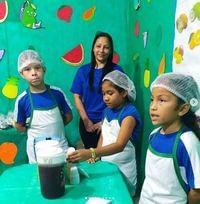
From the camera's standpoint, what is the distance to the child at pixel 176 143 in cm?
128

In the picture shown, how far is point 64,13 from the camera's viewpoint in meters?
3.33

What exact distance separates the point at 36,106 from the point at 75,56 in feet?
4.05

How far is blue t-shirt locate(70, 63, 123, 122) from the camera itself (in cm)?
266

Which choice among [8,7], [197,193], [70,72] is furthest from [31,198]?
[8,7]

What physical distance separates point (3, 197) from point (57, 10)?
239 centimetres

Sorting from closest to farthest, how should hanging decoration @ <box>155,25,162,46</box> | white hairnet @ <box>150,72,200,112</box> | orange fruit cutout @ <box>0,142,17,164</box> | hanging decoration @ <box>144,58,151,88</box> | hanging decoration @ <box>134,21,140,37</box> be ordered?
white hairnet @ <box>150,72,200,112</box>, hanging decoration @ <box>155,25,162,46</box>, hanging decoration @ <box>144,58,151,88</box>, hanging decoration @ <box>134,21,140,37</box>, orange fruit cutout @ <box>0,142,17,164</box>

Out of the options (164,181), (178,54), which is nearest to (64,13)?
(178,54)

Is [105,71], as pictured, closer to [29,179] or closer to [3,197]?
[29,179]

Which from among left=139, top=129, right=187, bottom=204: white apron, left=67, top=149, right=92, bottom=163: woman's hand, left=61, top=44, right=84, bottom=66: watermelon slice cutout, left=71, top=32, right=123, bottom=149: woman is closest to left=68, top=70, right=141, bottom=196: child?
left=67, top=149, right=92, bottom=163: woman's hand

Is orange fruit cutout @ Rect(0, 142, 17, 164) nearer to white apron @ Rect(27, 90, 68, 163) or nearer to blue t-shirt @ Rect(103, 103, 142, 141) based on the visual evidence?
white apron @ Rect(27, 90, 68, 163)

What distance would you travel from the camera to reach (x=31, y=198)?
130cm

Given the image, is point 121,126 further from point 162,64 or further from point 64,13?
point 64,13

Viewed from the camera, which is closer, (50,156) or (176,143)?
(50,156)

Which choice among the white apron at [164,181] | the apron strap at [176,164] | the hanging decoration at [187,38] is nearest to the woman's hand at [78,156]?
the white apron at [164,181]
